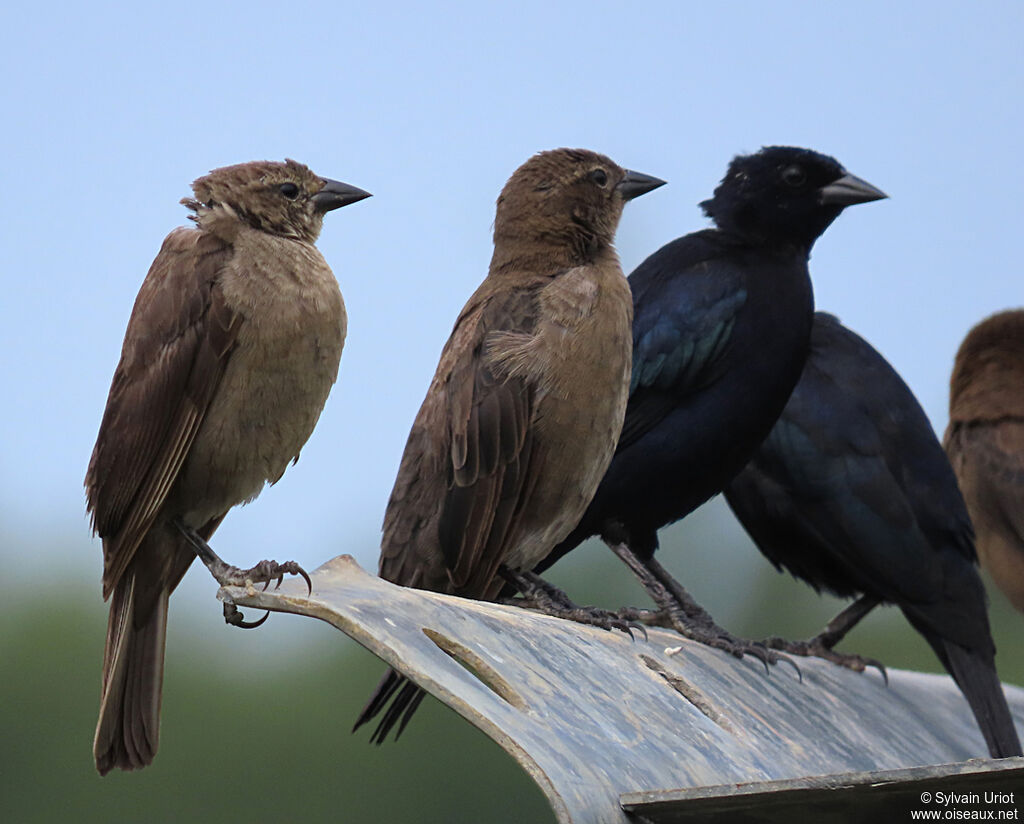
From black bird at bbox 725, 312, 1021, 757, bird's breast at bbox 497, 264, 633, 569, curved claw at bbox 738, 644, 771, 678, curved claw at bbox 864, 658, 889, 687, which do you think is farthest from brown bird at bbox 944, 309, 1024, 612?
bird's breast at bbox 497, 264, 633, 569

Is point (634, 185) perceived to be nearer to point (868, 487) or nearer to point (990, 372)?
point (868, 487)

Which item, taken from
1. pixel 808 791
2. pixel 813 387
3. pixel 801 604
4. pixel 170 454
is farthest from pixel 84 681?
pixel 808 791

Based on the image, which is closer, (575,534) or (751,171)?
(575,534)

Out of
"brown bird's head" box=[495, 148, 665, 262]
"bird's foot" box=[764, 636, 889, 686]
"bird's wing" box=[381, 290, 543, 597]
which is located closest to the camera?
"bird's wing" box=[381, 290, 543, 597]

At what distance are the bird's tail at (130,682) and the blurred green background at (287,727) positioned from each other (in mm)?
13085

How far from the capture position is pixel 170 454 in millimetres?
3879

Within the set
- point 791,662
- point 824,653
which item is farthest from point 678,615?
point 824,653

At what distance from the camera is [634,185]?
4.95m

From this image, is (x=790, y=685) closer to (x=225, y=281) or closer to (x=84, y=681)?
(x=225, y=281)

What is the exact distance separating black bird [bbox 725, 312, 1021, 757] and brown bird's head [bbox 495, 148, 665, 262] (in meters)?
1.51

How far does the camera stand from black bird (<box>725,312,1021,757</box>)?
585 centimetres

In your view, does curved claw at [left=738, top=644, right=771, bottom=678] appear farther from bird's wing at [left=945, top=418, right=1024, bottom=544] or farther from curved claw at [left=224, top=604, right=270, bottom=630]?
bird's wing at [left=945, top=418, right=1024, bottom=544]

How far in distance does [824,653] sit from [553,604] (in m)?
2.11

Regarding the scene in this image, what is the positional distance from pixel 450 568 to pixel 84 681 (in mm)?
17950
